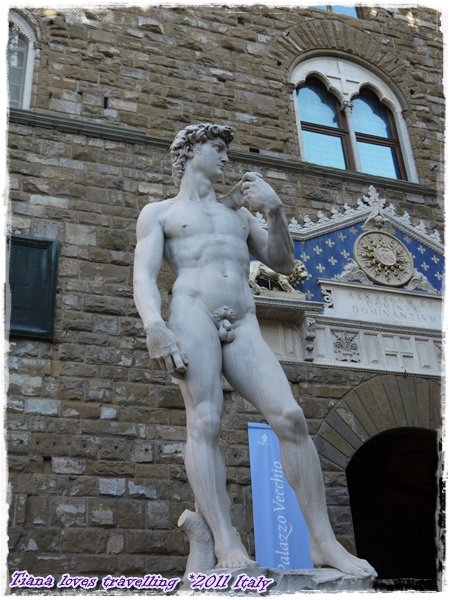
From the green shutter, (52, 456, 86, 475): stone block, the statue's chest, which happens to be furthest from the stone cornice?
the statue's chest

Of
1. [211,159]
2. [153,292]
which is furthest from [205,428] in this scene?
[211,159]

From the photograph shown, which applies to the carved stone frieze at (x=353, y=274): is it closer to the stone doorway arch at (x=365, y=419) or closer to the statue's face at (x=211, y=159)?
the stone doorway arch at (x=365, y=419)

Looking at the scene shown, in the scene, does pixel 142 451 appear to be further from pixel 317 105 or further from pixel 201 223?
pixel 317 105

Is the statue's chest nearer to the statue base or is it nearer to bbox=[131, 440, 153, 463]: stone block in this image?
the statue base

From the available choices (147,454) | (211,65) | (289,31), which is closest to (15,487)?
(147,454)

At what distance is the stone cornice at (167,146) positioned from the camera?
750 centimetres

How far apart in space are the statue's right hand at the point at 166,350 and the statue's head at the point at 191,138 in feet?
4.00

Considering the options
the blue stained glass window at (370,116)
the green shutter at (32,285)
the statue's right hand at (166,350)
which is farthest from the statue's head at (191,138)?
the blue stained glass window at (370,116)

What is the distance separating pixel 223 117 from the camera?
27.6 feet

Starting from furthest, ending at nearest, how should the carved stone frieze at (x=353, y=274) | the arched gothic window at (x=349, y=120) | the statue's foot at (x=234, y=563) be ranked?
the arched gothic window at (x=349, y=120) < the carved stone frieze at (x=353, y=274) < the statue's foot at (x=234, y=563)

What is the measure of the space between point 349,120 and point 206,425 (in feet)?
21.2

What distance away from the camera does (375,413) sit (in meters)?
7.00

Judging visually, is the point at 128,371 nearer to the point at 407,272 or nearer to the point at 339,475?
the point at 339,475

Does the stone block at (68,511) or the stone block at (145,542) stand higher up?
the stone block at (68,511)
